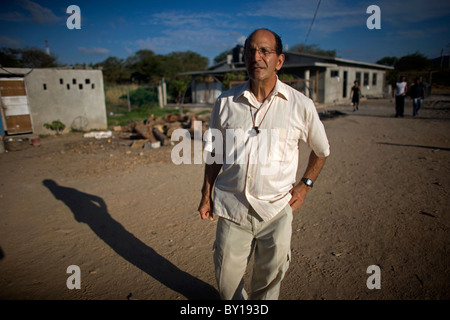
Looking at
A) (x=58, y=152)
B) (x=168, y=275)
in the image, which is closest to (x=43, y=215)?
(x=168, y=275)

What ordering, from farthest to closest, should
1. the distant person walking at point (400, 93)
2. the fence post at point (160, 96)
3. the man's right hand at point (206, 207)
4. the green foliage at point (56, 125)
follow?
the fence post at point (160, 96) → the distant person walking at point (400, 93) → the green foliage at point (56, 125) → the man's right hand at point (206, 207)

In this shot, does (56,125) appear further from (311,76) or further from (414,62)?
(414,62)

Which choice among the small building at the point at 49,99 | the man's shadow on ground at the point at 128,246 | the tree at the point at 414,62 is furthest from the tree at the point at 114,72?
the tree at the point at 414,62

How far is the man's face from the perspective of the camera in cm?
172

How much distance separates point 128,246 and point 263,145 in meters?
2.42

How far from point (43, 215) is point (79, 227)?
33.3 inches

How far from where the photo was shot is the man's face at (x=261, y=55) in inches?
67.6

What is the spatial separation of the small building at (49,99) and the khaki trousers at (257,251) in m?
12.4

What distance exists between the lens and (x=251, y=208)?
5.78 ft

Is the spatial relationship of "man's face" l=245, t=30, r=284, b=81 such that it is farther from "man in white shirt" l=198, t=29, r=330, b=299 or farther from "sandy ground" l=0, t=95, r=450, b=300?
"sandy ground" l=0, t=95, r=450, b=300

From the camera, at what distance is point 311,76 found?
21438 mm

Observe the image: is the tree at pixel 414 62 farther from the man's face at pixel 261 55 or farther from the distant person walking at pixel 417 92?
the man's face at pixel 261 55
